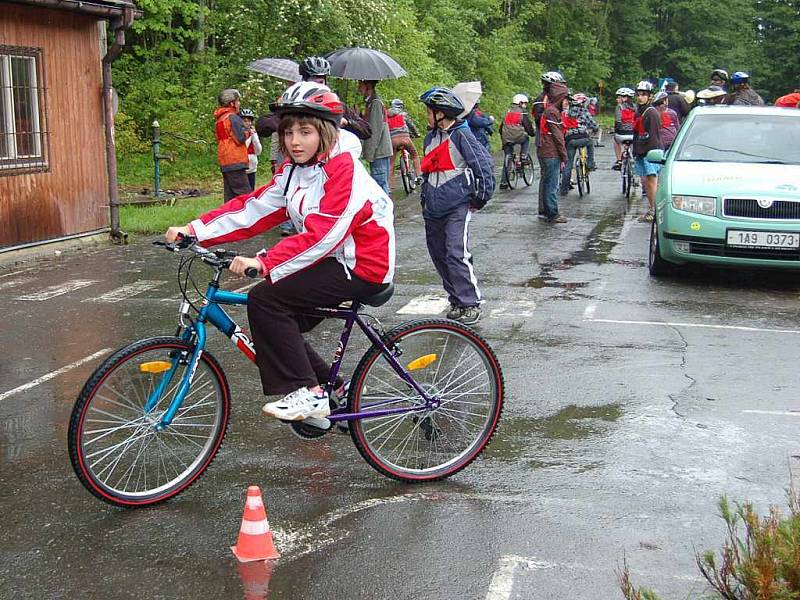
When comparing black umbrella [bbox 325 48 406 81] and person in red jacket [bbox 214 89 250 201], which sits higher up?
black umbrella [bbox 325 48 406 81]

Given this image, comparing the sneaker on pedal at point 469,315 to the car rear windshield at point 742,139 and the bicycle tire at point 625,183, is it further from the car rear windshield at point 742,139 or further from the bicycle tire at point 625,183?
the bicycle tire at point 625,183

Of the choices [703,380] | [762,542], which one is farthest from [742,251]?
[762,542]

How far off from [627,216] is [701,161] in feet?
17.6

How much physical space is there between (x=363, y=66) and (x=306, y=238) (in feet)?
32.9

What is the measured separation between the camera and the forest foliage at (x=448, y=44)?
2109 centimetres

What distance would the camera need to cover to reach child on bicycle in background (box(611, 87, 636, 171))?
21.1 meters

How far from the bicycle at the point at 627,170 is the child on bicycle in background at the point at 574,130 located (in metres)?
0.65

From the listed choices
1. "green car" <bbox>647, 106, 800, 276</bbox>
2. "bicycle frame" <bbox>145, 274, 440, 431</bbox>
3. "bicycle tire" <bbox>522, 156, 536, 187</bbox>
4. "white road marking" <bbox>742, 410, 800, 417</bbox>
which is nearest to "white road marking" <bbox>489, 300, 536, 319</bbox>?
"green car" <bbox>647, 106, 800, 276</bbox>

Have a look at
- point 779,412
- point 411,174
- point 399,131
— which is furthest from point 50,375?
point 411,174

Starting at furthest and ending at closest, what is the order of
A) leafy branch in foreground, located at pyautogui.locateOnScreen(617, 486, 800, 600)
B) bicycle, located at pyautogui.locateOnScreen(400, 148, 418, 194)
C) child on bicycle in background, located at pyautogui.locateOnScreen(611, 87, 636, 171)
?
1. child on bicycle in background, located at pyautogui.locateOnScreen(611, 87, 636, 171)
2. bicycle, located at pyautogui.locateOnScreen(400, 148, 418, 194)
3. leafy branch in foreground, located at pyautogui.locateOnScreen(617, 486, 800, 600)

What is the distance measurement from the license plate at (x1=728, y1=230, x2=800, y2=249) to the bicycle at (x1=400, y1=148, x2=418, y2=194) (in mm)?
9370

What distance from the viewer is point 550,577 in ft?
14.4

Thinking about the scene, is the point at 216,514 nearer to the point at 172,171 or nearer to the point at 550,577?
the point at 550,577

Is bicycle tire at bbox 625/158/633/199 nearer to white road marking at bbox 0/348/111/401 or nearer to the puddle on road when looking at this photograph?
Answer: white road marking at bbox 0/348/111/401
